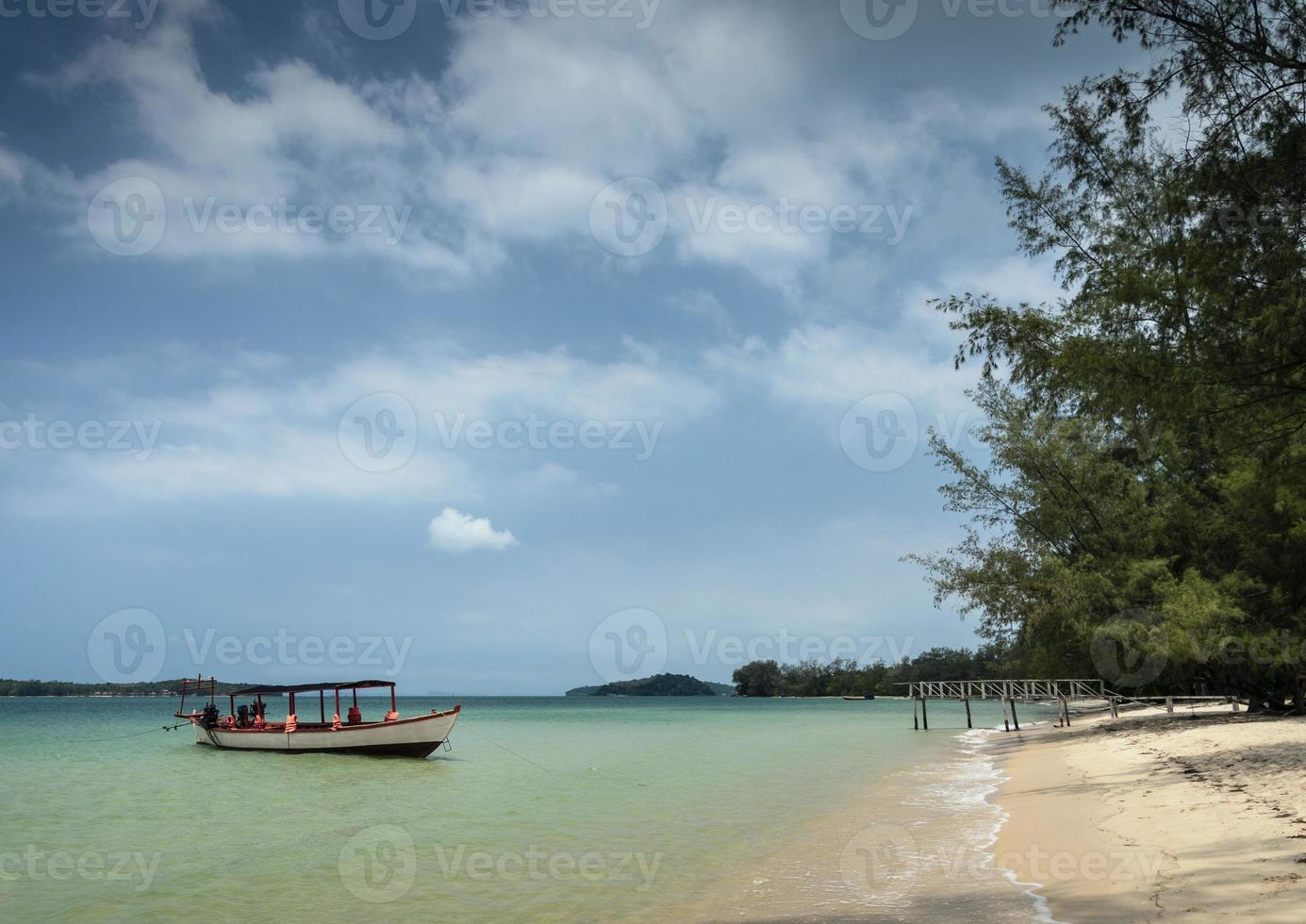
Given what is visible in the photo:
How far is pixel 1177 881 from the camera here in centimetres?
849

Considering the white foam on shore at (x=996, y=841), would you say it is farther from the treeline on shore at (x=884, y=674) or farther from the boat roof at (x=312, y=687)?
the treeline on shore at (x=884, y=674)

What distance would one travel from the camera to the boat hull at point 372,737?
32.5 metres

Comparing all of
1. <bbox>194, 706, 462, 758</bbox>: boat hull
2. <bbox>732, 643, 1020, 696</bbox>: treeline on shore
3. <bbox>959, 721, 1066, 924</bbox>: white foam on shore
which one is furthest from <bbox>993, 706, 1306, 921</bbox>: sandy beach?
<bbox>732, 643, 1020, 696</bbox>: treeline on shore

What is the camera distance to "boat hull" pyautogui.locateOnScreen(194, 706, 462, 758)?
32469 millimetres

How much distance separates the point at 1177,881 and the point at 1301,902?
1.82 m

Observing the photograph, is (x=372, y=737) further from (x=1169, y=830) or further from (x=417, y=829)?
(x=1169, y=830)

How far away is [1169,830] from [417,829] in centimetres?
1356

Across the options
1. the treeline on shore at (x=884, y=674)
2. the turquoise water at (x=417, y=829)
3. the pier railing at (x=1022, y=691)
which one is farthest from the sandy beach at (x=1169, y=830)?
the treeline on shore at (x=884, y=674)

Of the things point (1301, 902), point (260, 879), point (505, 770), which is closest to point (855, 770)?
point (505, 770)

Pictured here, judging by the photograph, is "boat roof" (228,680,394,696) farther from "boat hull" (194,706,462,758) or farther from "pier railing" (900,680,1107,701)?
"pier railing" (900,680,1107,701)

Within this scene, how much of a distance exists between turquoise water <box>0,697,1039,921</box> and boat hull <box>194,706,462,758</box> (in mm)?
486

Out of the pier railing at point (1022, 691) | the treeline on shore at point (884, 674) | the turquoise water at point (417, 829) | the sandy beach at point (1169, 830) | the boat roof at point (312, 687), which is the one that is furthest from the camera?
the treeline on shore at point (884, 674)

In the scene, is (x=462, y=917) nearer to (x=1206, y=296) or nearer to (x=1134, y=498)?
(x=1206, y=296)

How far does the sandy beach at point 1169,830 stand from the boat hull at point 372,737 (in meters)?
20.4
